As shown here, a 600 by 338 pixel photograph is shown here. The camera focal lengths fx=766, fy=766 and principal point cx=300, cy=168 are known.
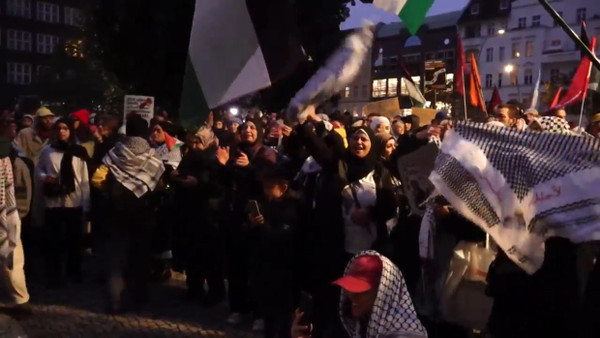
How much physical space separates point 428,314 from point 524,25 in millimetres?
78668

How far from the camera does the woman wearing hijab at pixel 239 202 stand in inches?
279

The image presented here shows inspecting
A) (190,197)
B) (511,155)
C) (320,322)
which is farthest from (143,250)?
(511,155)

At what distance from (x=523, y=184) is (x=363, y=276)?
82 centimetres

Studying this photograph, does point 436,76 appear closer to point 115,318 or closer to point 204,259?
point 204,259

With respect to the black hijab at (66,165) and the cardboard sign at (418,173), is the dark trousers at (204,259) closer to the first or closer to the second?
the black hijab at (66,165)

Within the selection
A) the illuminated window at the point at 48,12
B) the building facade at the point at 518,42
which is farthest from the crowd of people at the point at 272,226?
the illuminated window at the point at 48,12

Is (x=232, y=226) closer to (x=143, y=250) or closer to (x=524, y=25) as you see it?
(x=143, y=250)

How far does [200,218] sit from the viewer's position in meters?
7.84

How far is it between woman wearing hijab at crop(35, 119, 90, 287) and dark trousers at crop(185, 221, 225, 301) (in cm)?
150

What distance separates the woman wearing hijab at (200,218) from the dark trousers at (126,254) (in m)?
0.43

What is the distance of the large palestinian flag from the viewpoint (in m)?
4.59

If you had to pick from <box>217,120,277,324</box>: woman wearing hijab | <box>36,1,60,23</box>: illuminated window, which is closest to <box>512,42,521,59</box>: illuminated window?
<box>36,1,60,23</box>: illuminated window

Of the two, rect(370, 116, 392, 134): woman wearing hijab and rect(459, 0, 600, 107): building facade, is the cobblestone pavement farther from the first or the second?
rect(459, 0, 600, 107): building facade

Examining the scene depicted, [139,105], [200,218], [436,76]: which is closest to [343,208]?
[200,218]
